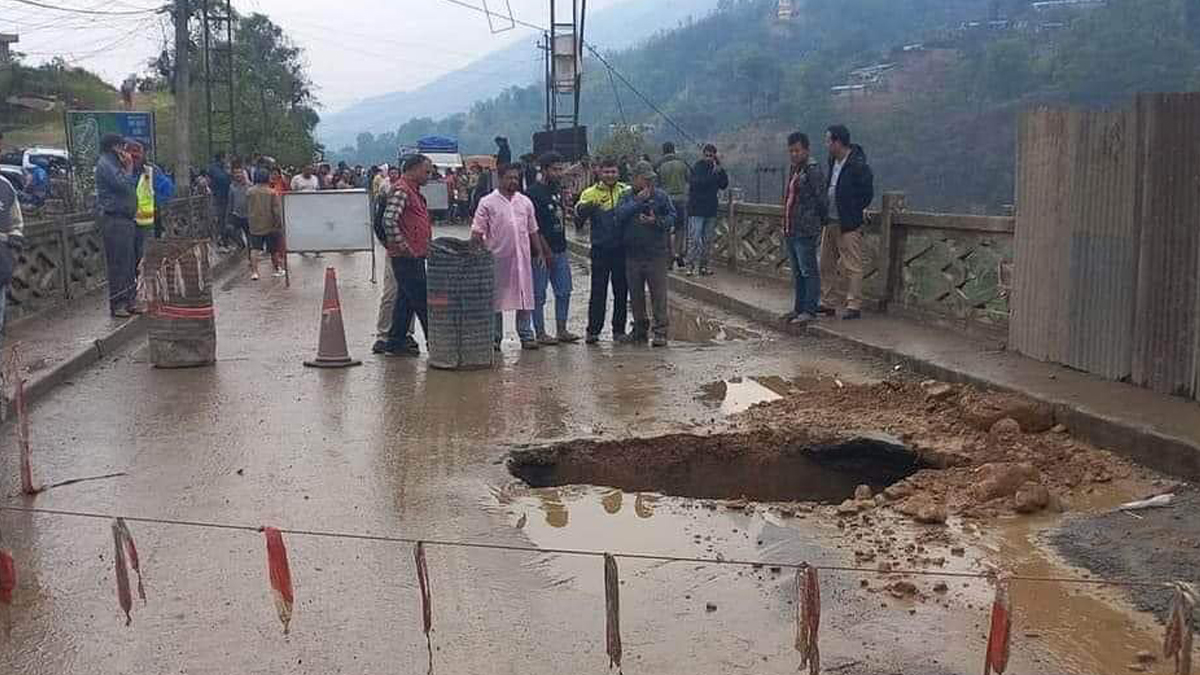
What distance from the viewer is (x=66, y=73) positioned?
2223 inches

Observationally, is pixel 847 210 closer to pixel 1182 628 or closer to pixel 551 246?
pixel 551 246

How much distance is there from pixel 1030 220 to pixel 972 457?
8.81 ft

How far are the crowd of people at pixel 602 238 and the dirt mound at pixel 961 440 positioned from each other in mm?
2415

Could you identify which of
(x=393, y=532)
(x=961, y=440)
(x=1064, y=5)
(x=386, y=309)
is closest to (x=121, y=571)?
(x=393, y=532)

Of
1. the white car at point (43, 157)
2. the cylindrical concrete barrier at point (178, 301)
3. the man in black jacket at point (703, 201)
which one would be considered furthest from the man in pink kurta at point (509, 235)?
the white car at point (43, 157)

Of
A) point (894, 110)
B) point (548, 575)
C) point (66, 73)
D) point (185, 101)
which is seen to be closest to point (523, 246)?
point (548, 575)

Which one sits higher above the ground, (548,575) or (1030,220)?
(1030,220)

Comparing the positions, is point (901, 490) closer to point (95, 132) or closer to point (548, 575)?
point (548, 575)

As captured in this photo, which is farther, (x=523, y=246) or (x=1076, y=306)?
(x=523, y=246)

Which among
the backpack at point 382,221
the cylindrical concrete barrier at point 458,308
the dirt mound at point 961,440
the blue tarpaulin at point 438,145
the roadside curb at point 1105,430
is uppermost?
the blue tarpaulin at point 438,145

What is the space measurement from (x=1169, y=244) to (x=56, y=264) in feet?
36.8

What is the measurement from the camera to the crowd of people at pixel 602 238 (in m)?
10.4

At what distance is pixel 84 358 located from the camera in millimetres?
10305

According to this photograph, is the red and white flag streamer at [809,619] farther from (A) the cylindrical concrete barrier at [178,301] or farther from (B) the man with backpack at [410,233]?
(A) the cylindrical concrete barrier at [178,301]
